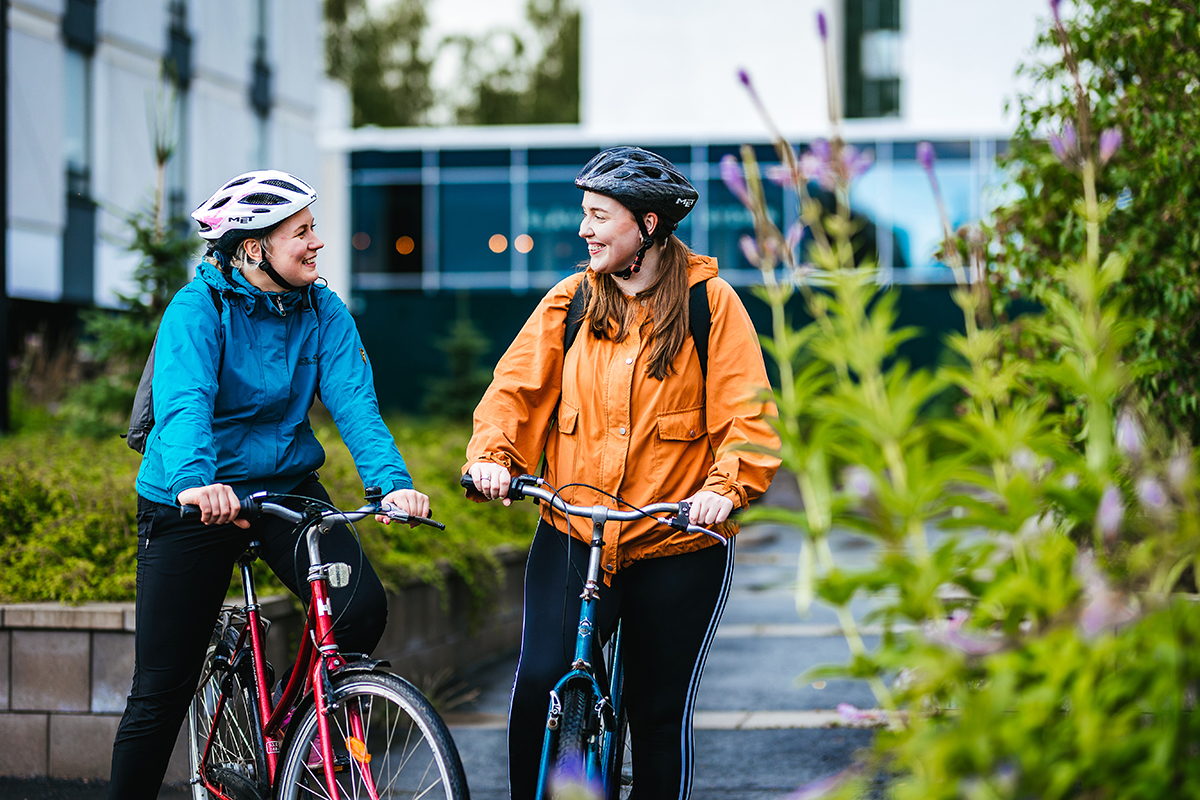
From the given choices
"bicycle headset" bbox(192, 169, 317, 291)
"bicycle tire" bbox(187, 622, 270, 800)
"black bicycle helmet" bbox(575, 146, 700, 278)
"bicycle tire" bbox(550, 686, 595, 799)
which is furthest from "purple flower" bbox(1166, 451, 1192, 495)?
"bicycle tire" bbox(187, 622, 270, 800)

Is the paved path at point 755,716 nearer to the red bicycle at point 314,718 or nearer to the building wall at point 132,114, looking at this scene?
the red bicycle at point 314,718

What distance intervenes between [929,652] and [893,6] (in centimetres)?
3191

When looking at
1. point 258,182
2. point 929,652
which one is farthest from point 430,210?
point 929,652

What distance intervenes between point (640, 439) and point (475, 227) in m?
25.5

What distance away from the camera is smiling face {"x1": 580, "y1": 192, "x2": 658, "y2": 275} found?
3162 millimetres

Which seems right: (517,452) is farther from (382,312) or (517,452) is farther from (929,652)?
(382,312)

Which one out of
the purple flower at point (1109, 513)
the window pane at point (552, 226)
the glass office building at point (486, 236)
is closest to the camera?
the purple flower at point (1109, 513)

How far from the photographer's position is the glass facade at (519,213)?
26.5 meters

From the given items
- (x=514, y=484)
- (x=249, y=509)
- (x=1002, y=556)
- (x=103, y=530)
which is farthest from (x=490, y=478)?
(x=103, y=530)

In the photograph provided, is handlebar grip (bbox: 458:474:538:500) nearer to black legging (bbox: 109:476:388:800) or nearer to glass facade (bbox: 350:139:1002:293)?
black legging (bbox: 109:476:388:800)

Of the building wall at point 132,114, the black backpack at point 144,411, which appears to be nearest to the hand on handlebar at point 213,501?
the black backpack at point 144,411

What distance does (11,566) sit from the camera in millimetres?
4820

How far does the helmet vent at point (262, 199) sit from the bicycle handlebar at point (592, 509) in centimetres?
97

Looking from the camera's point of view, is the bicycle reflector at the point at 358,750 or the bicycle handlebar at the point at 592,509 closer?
the bicycle handlebar at the point at 592,509
